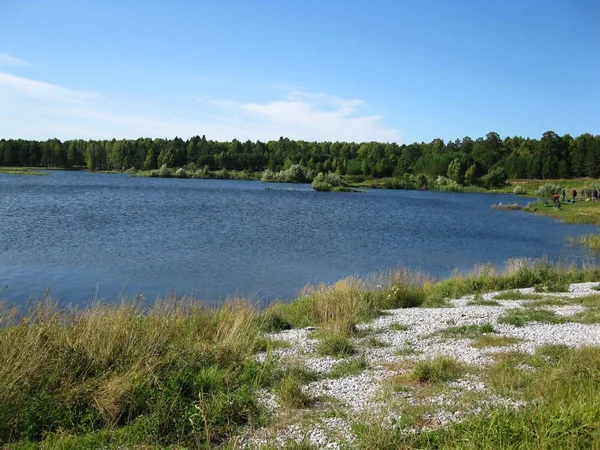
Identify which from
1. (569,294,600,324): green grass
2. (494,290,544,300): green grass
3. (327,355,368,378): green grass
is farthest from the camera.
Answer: (494,290,544,300): green grass

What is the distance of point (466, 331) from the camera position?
33.0 feet

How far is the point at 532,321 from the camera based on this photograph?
1089cm

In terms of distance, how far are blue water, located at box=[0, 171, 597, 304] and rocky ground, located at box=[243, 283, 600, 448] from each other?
6094 millimetres

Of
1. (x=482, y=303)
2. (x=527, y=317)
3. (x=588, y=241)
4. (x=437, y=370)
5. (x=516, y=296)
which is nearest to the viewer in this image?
(x=437, y=370)

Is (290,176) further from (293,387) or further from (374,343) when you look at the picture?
(293,387)

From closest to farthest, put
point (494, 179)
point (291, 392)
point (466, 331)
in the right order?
point (291, 392) → point (466, 331) → point (494, 179)

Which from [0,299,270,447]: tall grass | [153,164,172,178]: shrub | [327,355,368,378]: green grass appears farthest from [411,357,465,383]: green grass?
[153,164,172,178]: shrub

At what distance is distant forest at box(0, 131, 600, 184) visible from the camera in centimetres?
12456

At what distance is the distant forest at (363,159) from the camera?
125 metres

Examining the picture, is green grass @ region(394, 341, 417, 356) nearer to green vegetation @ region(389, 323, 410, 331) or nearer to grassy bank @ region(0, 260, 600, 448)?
grassy bank @ region(0, 260, 600, 448)

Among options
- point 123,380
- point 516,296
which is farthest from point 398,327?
point 123,380

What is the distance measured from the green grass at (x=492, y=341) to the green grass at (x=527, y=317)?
4.36 feet

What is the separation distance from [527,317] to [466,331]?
2.00 m

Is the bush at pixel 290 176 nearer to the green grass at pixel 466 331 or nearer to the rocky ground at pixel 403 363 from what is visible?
the rocky ground at pixel 403 363
